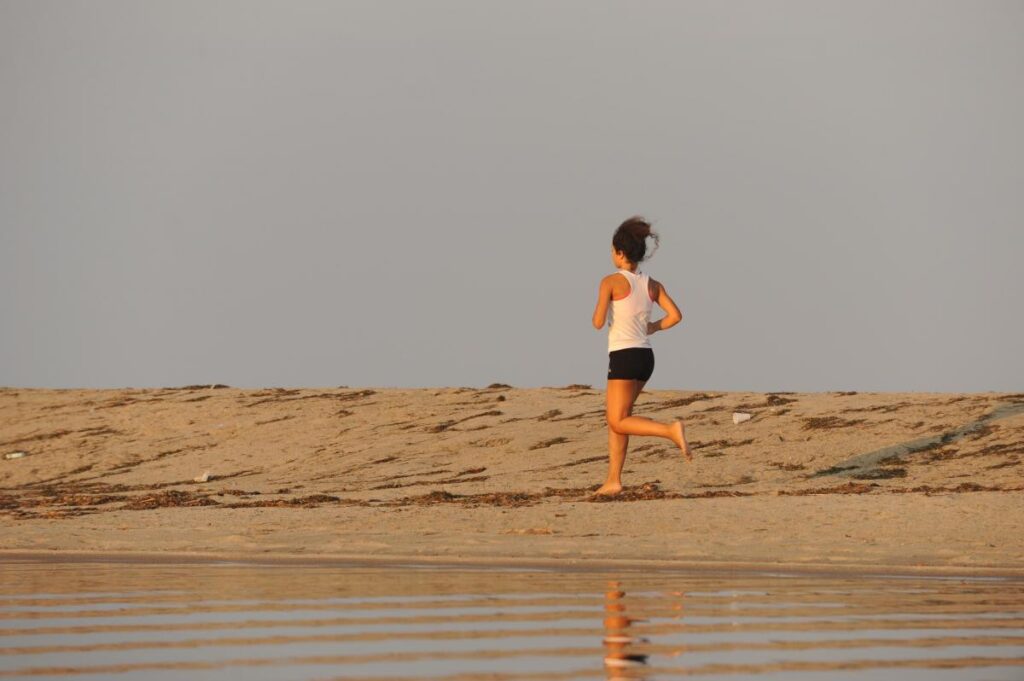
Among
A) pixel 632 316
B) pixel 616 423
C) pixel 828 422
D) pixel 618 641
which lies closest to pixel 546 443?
pixel 828 422

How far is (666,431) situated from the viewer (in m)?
Result: 12.4

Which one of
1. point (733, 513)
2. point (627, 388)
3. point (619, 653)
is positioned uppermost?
point (627, 388)

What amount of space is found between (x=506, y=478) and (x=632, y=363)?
7.99 feet

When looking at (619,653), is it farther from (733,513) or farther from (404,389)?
(404,389)

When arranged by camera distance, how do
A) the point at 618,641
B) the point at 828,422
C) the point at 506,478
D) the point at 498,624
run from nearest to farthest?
the point at 618,641 < the point at 498,624 < the point at 506,478 < the point at 828,422

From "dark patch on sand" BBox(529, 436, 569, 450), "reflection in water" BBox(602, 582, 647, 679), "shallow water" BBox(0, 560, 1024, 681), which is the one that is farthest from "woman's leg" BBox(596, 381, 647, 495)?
"reflection in water" BBox(602, 582, 647, 679)

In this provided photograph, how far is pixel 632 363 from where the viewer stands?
12.7 metres

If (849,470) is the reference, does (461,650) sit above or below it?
below

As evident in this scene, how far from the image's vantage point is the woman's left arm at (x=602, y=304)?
40.9ft

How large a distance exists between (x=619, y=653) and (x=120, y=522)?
22.5ft

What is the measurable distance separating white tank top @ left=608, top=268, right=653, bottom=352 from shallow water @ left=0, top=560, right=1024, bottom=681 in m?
3.88

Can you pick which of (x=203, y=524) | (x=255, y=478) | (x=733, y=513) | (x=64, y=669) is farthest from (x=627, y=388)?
(x=64, y=669)

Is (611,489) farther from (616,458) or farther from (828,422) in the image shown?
(828,422)

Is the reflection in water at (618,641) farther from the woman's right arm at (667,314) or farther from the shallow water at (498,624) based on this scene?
the woman's right arm at (667,314)
